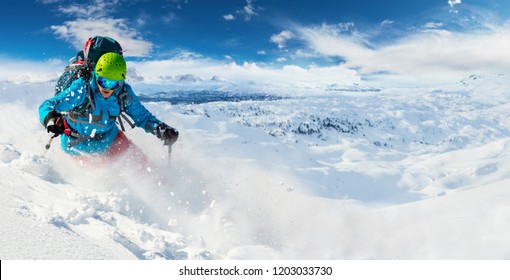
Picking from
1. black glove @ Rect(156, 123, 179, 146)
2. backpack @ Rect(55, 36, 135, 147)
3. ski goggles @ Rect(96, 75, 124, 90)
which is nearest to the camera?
ski goggles @ Rect(96, 75, 124, 90)

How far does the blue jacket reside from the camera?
205 inches

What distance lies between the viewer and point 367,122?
36594mm

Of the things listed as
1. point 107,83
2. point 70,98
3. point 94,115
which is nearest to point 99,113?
point 94,115

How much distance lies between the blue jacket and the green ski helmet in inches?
21.5

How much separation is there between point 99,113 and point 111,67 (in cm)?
113

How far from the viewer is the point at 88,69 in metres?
5.54

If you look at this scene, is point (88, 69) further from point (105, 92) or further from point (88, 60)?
point (105, 92)

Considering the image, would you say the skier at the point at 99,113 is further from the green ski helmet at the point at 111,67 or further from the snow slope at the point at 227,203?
the snow slope at the point at 227,203

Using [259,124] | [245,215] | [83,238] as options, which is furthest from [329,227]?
[259,124]

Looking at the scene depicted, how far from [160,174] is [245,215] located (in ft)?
6.40

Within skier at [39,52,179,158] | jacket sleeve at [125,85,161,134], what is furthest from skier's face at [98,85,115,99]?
jacket sleeve at [125,85,161,134]

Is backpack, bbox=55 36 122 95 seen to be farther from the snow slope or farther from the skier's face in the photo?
the snow slope

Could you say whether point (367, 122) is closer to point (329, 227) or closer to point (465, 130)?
point (465, 130)

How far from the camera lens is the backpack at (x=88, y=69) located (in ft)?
18.1
